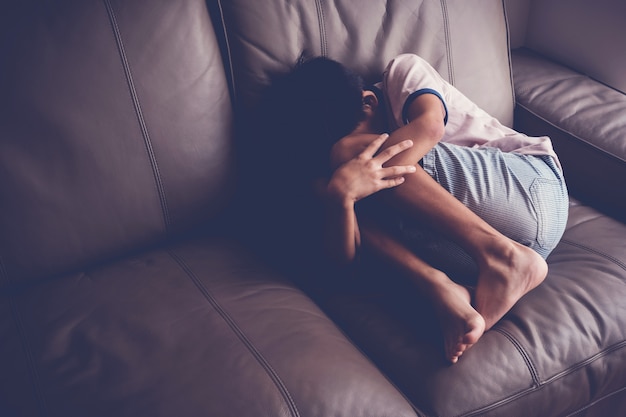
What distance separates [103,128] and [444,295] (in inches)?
28.4

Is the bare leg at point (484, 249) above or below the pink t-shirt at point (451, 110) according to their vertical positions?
below

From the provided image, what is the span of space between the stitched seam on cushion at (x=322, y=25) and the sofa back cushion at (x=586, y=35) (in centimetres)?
86

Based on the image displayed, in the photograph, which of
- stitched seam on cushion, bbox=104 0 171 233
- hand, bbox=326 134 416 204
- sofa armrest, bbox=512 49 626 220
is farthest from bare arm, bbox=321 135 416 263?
sofa armrest, bbox=512 49 626 220

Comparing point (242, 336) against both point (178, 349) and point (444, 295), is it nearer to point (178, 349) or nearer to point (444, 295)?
point (178, 349)

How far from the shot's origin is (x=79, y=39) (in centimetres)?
109

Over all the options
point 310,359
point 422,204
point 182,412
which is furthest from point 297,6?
point 182,412

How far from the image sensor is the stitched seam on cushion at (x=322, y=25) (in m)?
1.30

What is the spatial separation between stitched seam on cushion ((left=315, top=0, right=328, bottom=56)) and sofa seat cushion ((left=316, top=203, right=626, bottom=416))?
53 centimetres

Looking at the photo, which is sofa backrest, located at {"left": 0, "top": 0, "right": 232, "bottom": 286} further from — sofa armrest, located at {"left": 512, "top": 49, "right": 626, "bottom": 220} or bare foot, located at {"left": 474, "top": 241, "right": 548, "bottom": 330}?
sofa armrest, located at {"left": 512, "top": 49, "right": 626, "bottom": 220}

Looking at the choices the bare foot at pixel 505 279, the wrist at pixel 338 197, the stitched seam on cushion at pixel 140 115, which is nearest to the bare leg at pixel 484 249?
the bare foot at pixel 505 279

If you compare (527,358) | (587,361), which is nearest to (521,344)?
(527,358)

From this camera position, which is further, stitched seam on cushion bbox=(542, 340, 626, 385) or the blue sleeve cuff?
the blue sleeve cuff

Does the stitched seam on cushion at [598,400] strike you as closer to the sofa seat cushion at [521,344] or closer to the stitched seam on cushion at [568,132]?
the sofa seat cushion at [521,344]

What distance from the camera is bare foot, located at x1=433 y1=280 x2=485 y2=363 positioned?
95 centimetres
